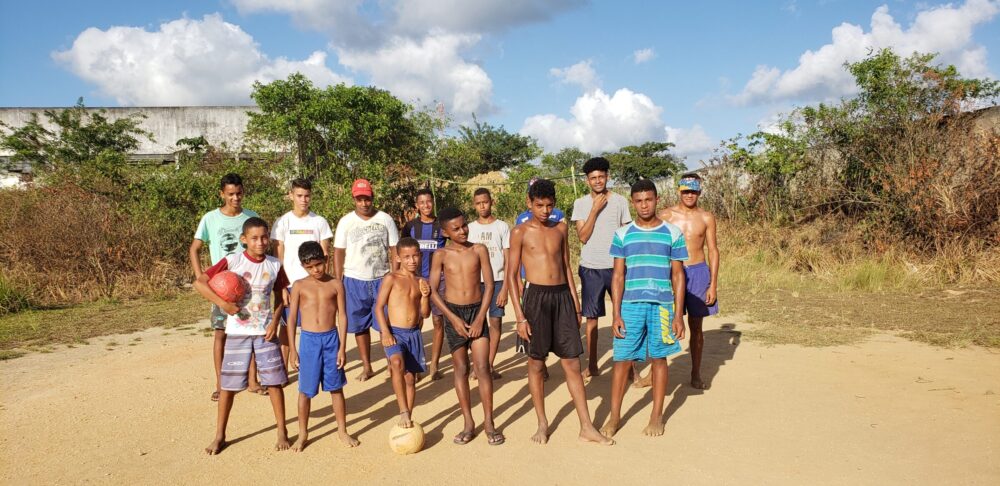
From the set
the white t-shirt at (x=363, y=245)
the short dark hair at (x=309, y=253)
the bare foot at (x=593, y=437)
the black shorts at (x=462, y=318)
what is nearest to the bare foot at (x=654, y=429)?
the bare foot at (x=593, y=437)

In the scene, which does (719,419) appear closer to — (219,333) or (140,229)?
(219,333)

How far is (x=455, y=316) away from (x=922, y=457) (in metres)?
3.10

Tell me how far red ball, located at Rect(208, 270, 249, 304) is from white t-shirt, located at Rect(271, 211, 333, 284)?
1.31m

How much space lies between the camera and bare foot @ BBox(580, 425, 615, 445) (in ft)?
14.3

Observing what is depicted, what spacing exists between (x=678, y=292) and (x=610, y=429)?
42.9 inches

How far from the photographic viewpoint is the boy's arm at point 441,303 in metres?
4.49

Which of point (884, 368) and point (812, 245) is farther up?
point (812, 245)

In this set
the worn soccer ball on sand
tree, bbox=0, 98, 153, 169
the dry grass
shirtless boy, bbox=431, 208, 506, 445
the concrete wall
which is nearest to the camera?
the worn soccer ball on sand

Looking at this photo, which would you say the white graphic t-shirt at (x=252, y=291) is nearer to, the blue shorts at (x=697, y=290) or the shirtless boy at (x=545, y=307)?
the shirtless boy at (x=545, y=307)

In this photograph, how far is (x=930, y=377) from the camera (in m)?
5.63

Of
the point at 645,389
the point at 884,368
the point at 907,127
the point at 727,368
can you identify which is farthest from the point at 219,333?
the point at 907,127

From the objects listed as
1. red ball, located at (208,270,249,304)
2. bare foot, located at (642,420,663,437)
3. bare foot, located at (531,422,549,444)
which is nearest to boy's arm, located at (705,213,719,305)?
bare foot, located at (642,420,663,437)

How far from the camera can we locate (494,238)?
243 inches

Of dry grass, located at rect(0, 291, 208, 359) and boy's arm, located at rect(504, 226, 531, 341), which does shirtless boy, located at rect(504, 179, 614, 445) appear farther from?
dry grass, located at rect(0, 291, 208, 359)
